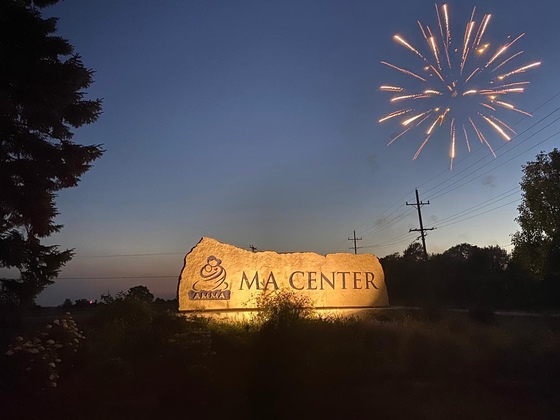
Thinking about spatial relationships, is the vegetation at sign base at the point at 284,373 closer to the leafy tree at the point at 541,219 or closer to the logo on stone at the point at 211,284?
the logo on stone at the point at 211,284

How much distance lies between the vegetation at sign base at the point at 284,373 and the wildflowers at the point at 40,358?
73 mm

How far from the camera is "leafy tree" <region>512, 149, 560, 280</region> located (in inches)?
1248

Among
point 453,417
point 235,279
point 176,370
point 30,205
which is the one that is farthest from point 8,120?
point 453,417

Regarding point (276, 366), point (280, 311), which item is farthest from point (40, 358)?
point (280, 311)

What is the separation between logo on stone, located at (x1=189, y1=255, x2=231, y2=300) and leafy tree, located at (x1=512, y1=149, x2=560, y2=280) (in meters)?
21.4

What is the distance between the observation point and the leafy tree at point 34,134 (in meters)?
15.7

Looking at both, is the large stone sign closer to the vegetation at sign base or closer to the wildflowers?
the vegetation at sign base

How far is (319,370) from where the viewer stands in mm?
10977

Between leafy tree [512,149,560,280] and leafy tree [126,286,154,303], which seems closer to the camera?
leafy tree [126,286,154,303]

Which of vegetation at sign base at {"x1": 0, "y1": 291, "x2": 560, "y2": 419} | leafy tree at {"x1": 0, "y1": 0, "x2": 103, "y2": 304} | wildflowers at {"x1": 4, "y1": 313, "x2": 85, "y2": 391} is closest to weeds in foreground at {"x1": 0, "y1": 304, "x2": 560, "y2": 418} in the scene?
vegetation at sign base at {"x1": 0, "y1": 291, "x2": 560, "y2": 419}

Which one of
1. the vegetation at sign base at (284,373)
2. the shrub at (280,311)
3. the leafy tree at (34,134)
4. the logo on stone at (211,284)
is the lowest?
the vegetation at sign base at (284,373)

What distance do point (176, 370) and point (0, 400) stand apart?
3028 mm

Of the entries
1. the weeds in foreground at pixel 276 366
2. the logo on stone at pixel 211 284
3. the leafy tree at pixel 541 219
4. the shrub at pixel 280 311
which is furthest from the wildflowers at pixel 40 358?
the leafy tree at pixel 541 219

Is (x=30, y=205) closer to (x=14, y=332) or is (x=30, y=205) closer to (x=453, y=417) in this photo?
(x=14, y=332)
